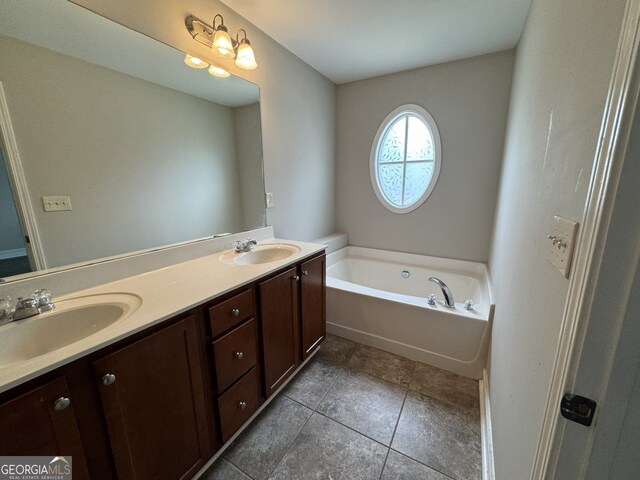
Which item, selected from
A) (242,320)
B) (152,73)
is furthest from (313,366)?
(152,73)

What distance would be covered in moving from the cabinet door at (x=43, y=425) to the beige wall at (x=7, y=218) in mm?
626

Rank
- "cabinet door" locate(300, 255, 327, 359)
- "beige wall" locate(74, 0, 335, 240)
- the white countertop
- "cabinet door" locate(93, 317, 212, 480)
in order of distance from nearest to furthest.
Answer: the white countertop < "cabinet door" locate(93, 317, 212, 480) < "beige wall" locate(74, 0, 335, 240) < "cabinet door" locate(300, 255, 327, 359)

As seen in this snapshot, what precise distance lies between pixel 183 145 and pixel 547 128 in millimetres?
1701

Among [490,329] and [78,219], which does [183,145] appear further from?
[490,329]

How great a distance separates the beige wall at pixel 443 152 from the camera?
220 centimetres

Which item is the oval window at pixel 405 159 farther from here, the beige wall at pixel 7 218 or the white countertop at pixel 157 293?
the beige wall at pixel 7 218

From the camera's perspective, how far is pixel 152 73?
1287mm

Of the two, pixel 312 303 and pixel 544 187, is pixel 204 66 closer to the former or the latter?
pixel 312 303

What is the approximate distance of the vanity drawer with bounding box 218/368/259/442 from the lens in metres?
1.14

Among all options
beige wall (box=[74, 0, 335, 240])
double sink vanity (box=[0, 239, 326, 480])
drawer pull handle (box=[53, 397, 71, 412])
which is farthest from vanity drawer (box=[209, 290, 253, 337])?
beige wall (box=[74, 0, 335, 240])

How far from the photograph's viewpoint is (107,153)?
1.13 m

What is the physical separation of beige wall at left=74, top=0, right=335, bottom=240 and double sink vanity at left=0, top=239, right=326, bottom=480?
947 mm

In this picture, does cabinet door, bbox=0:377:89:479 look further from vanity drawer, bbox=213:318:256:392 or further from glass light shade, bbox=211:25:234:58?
glass light shade, bbox=211:25:234:58

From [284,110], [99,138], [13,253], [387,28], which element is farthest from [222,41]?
[13,253]
